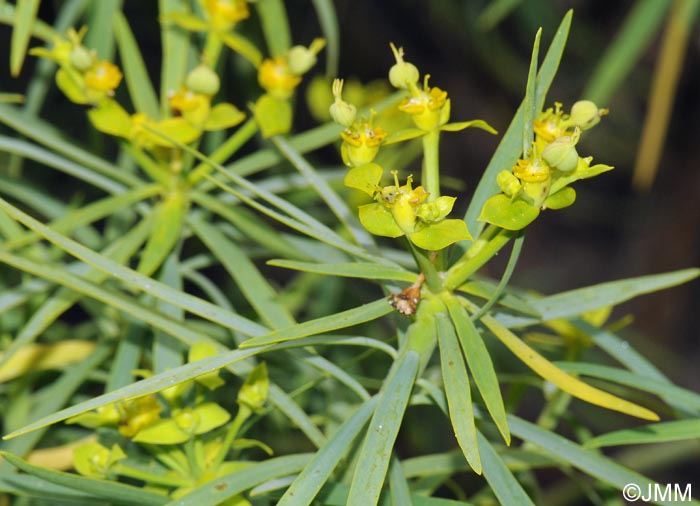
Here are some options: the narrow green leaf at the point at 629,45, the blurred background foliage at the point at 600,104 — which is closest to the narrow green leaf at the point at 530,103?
the narrow green leaf at the point at 629,45

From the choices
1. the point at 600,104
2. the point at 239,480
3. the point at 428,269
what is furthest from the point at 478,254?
the point at 600,104

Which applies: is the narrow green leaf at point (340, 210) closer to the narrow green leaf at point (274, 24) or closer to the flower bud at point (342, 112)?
the flower bud at point (342, 112)

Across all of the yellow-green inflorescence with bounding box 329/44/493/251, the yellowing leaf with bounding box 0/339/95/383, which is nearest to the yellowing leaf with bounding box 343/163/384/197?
the yellow-green inflorescence with bounding box 329/44/493/251

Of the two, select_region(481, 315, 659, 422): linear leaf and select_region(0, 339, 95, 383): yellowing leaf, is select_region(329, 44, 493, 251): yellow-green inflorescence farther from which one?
select_region(0, 339, 95, 383): yellowing leaf

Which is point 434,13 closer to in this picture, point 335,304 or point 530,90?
point 335,304

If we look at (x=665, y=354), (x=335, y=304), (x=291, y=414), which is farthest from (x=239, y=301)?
(x=665, y=354)

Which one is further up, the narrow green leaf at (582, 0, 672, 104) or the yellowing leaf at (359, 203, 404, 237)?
the narrow green leaf at (582, 0, 672, 104)
